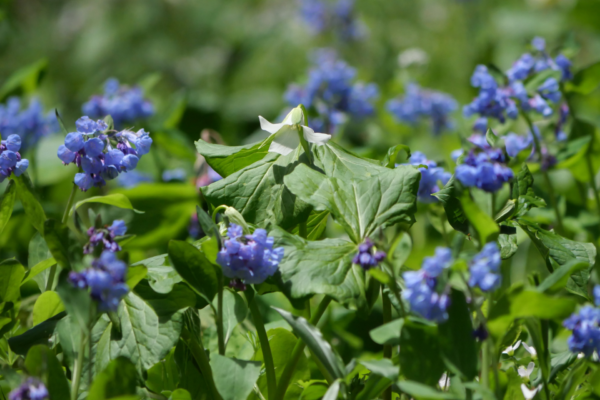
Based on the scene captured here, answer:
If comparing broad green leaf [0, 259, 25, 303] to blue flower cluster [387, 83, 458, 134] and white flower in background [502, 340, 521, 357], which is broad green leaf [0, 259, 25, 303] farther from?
blue flower cluster [387, 83, 458, 134]

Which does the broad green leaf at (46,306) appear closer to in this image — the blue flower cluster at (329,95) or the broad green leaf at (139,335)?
the broad green leaf at (139,335)

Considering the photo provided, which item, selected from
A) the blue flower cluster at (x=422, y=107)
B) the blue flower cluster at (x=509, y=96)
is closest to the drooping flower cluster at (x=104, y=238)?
the blue flower cluster at (x=509, y=96)

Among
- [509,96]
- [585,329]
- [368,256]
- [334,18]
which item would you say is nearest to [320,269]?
[368,256]

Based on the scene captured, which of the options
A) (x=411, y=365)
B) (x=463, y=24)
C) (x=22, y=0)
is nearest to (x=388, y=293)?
(x=411, y=365)

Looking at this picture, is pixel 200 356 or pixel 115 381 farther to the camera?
pixel 200 356

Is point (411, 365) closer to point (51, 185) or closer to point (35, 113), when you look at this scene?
point (35, 113)

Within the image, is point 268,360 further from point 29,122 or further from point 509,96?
point 29,122

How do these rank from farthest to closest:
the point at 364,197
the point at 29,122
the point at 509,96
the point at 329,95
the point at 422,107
Answer: the point at 422,107 → the point at 329,95 → the point at 29,122 → the point at 509,96 → the point at 364,197

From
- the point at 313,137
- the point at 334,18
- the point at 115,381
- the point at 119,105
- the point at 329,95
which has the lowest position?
the point at 334,18
